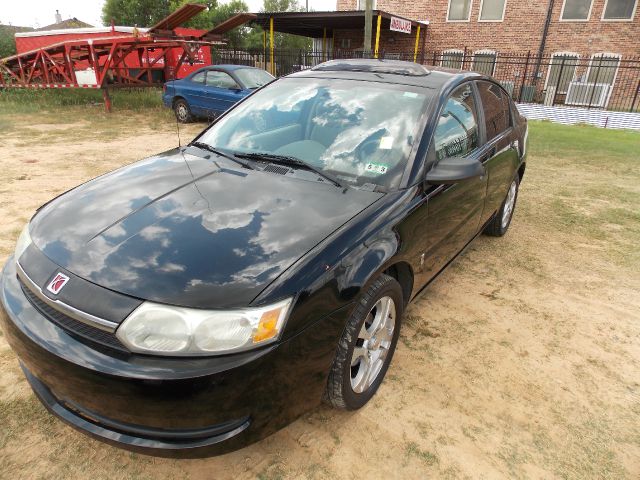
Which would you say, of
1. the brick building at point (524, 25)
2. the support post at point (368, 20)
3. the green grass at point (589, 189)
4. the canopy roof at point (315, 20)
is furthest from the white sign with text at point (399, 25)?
the green grass at point (589, 189)

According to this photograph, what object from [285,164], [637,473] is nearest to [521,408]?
[637,473]

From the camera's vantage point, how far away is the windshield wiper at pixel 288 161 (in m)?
2.37

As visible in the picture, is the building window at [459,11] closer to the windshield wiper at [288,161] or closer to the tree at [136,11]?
the windshield wiper at [288,161]

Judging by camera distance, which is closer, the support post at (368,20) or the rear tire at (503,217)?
the rear tire at (503,217)

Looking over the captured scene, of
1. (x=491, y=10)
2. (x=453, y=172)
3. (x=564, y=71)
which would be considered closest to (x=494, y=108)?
(x=453, y=172)

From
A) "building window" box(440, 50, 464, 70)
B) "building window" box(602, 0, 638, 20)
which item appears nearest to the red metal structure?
"building window" box(440, 50, 464, 70)

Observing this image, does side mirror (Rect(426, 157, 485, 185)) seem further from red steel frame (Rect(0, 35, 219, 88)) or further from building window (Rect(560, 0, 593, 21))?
building window (Rect(560, 0, 593, 21))

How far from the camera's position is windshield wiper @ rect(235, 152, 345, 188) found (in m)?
2.37

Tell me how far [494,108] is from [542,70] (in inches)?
710

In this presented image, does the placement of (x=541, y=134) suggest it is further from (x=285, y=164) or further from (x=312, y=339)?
(x=312, y=339)

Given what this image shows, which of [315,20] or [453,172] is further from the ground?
[315,20]

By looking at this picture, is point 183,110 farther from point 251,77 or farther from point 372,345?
point 372,345

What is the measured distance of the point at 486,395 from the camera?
2.38 metres

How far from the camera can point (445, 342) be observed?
9.17 ft
